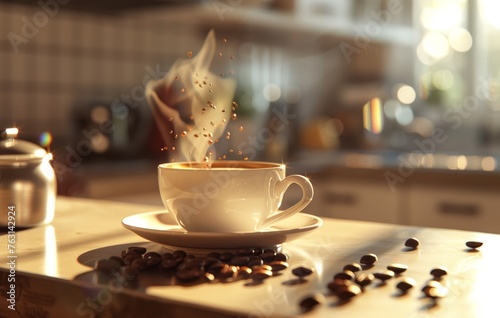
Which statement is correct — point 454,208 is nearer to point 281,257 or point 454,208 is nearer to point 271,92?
point 271,92

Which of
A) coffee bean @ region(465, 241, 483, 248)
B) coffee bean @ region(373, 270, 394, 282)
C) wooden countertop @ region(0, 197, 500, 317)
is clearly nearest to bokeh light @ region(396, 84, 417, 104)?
wooden countertop @ region(0, 197, 500, 317)

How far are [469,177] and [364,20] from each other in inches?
59.7

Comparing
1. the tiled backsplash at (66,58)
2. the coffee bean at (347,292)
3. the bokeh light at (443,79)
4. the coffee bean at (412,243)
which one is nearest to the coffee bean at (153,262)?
the coffee bean at (347,292)

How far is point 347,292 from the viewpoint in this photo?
1.89 feet

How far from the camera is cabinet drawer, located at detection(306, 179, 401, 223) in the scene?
2549 millimetres

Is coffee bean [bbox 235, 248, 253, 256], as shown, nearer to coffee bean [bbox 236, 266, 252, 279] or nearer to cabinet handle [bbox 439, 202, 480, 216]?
coffee bean [bbox 236, 266, 252, 279]

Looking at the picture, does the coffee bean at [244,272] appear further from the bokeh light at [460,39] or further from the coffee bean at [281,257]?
the bokeh light at [460,39]

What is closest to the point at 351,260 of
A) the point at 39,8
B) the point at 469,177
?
the point at 469,177

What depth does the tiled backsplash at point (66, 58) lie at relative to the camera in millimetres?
2502

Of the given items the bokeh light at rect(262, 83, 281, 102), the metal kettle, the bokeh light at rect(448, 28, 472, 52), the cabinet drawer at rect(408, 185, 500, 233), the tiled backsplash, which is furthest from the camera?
the bokeh light at rect(262, 83, 281, 102)

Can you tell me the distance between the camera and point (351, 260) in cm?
76

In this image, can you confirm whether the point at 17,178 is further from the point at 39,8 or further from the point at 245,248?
the point at 39,8

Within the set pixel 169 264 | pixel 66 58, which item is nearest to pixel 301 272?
pixel 169 264

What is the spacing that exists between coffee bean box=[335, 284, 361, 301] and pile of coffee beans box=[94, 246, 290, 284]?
0.08 metres
